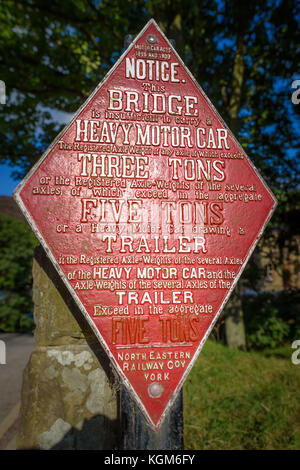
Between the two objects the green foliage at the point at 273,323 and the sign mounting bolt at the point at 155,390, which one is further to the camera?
the green foliage at the point at 273,323

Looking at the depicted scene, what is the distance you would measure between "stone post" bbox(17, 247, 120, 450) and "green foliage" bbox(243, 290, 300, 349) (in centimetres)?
430

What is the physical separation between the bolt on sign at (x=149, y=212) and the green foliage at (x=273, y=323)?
4.62 m

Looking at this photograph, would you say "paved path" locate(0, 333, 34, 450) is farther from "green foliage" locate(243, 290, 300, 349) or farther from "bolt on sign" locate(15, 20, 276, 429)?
"green foliage" locate(243, 290, 300, 349)

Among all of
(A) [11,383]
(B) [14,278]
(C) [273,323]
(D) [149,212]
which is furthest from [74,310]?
(B) [14,278]

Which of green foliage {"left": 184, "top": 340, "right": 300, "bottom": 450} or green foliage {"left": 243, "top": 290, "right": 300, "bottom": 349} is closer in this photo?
green foliage {"left": 184, "top": 340, "right": 300, "bottom": 450}

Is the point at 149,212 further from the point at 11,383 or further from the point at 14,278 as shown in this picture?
the point at 14,278

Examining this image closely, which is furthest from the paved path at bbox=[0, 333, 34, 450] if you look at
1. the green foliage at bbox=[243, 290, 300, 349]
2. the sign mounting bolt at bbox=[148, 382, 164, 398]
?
the green foliage at bbox=[243, 290, 300, 349]

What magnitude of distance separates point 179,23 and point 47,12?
224 cm

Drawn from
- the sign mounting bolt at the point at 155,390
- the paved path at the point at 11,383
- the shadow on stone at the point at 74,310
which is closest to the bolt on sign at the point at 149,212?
the sign mounting bolt at the point at 155,390

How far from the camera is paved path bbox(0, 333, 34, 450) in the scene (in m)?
3.23

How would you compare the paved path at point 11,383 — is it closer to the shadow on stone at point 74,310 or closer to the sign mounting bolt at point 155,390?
the shadow on stone at point 74,310

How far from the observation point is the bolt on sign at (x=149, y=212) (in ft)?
4.46

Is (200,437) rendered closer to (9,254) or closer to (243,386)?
(243,386)

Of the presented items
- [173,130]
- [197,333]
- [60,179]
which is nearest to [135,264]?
[197,333]
